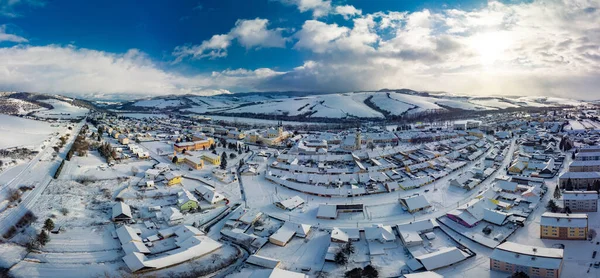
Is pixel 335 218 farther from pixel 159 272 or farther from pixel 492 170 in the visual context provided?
pixel 492 170

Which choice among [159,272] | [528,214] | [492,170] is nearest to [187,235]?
[159,272]

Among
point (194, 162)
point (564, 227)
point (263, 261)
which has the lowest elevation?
point (263, 261)

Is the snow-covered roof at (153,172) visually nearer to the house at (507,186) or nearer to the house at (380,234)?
the house at (380,234)

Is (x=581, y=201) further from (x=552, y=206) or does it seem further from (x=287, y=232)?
(x=287, y=232)

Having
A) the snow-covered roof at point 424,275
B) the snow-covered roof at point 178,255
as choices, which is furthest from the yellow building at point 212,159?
the snow-covered roof at point 424,275

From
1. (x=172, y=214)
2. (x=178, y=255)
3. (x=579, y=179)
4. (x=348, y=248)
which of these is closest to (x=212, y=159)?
(x=172, y=214)

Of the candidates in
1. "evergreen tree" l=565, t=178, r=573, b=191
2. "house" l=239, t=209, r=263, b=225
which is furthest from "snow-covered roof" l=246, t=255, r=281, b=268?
"evergreen tree" l=565, t=178, r=573, b=191
